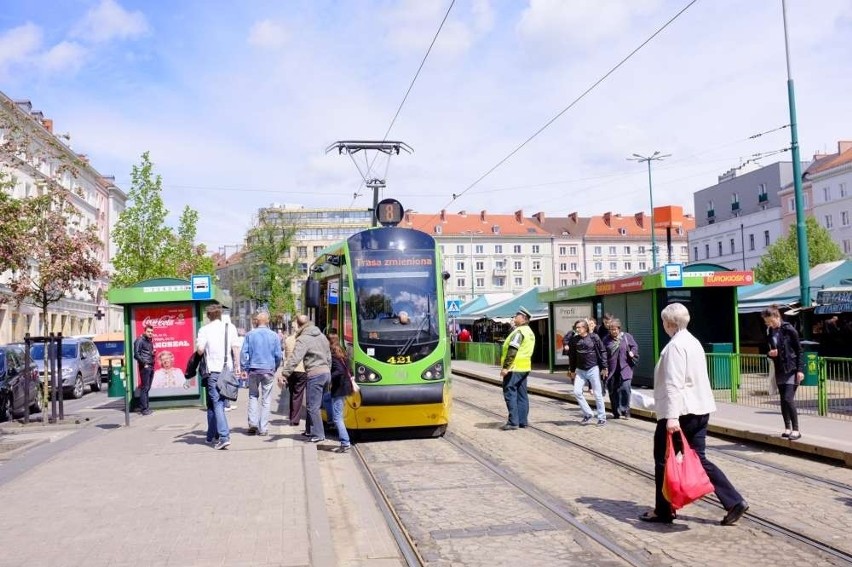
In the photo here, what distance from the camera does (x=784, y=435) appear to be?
1111 cm

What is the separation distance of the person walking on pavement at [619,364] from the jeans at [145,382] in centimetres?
903

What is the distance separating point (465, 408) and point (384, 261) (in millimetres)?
5842

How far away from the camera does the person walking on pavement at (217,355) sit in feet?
37.2

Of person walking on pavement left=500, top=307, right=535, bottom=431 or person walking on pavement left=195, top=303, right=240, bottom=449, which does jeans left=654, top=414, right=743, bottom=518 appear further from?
person walking on pavement left=195, top=303, right=240, bottom=449

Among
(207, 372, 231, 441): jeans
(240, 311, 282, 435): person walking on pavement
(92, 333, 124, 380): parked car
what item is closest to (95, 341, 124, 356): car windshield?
(92, 333, 124, 380): parked car

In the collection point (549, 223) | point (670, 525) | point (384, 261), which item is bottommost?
point (670, 525)

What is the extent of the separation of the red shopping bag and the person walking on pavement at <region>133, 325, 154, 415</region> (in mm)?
12619

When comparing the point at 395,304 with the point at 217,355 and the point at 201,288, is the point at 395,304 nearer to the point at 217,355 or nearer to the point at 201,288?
the point at 217,355

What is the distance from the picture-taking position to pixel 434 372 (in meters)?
12.2

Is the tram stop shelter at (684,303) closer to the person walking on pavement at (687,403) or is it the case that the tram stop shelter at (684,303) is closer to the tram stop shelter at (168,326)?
the tram stop shelter at (168,326)

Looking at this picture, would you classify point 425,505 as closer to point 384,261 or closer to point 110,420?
point 384,261

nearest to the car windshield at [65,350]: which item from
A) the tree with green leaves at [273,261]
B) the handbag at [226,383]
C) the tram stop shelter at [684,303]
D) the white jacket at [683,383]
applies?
the handbag at [226,383]

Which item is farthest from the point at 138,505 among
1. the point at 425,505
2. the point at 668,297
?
the point at 668,297

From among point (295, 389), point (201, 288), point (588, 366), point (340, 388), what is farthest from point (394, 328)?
point (201, 288)
